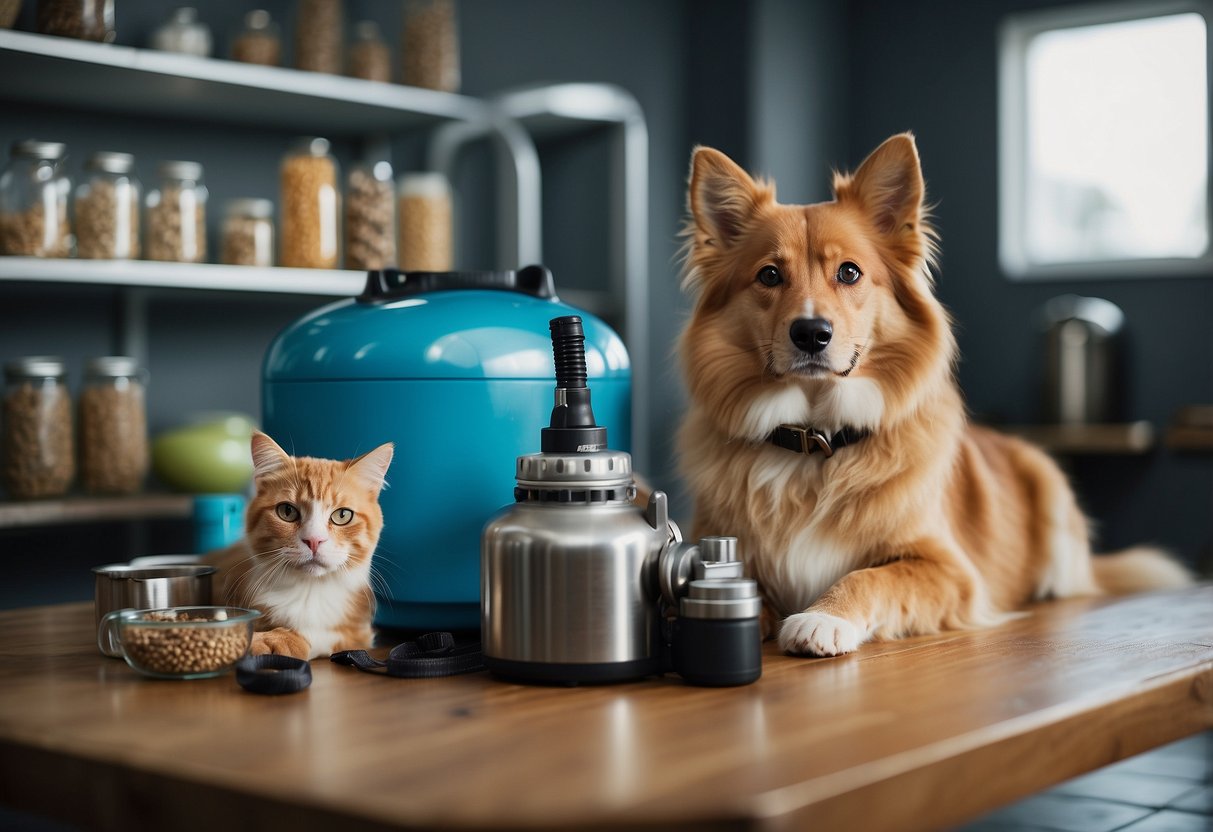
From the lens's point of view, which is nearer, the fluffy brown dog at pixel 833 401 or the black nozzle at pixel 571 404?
the black nozzle at pixel 571 404

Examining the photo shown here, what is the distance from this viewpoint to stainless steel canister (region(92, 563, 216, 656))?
1113 millimetres

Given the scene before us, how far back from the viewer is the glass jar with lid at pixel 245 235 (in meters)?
2.78

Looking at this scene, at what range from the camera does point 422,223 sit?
3053 mm

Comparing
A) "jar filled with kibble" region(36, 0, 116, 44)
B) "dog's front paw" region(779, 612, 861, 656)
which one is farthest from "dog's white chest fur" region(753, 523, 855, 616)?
"jar filled with kibble" region(36, 0, 116, 44)

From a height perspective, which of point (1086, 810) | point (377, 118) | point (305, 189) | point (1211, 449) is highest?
point (377, 118)

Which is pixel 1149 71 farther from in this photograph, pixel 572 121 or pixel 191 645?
pixel 191 645

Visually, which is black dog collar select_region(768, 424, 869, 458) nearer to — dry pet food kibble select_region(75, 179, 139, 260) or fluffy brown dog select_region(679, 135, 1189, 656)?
fluffy brown dog select_region(679, 135, 1189, 656)

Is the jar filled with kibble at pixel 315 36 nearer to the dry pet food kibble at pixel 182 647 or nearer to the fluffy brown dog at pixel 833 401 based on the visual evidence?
the fluffy brown dog at pixel 833 401

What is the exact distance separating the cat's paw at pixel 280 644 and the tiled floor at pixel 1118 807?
92 cm

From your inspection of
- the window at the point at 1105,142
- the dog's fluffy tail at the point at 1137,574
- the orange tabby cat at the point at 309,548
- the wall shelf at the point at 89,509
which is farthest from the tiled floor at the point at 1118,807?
the window at the point at 1105,142

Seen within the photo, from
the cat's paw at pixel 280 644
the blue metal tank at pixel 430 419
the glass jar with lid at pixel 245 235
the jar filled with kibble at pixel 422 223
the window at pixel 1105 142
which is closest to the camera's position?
the cat's paw at pixel 280 644

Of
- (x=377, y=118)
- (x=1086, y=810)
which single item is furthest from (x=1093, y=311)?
(x=1086, y=810)

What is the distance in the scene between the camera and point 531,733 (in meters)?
0.79

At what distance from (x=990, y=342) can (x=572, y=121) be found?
207 cm
